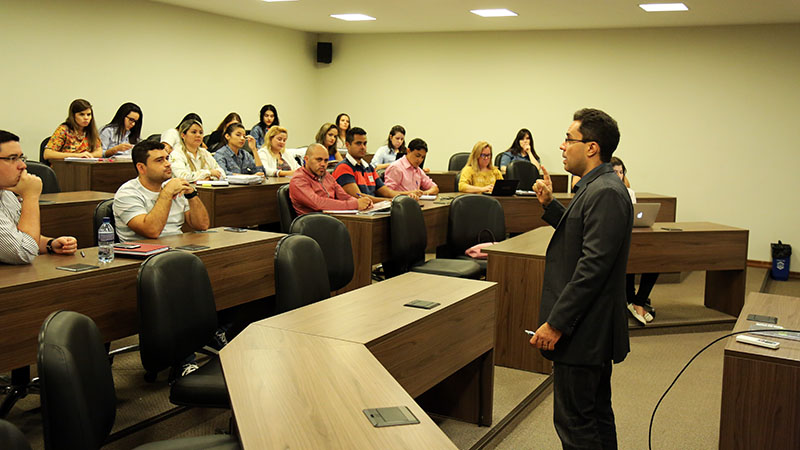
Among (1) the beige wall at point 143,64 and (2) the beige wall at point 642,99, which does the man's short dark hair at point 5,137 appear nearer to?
(1) the beige wall at point 143,64

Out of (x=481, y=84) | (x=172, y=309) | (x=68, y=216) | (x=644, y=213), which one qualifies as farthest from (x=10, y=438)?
(x=481, y=84)

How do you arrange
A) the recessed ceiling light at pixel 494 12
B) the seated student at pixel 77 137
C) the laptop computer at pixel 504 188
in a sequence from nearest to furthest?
the seated student at pixel 77 137 < the laptop computer at pixel 504 188 < the recessed ceiling light at pixel 494 12

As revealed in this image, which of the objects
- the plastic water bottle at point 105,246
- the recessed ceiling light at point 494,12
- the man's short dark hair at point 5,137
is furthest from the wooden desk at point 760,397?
the recessed ceiling light at point 494,12

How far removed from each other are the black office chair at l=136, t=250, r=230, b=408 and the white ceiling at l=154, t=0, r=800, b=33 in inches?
214

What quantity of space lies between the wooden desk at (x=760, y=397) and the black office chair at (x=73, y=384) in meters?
2.06

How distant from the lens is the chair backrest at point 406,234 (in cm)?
488

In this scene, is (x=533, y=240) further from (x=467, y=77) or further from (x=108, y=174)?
(x=467, y=77)

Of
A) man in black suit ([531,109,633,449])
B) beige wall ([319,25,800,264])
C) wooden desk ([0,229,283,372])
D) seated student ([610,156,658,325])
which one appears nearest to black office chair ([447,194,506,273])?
seated student ([610,156,658,325])

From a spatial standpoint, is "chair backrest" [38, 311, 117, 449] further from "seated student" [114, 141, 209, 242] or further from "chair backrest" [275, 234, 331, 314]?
"seated student" [114, 141, 209, 242]

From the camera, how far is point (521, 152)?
8789mm

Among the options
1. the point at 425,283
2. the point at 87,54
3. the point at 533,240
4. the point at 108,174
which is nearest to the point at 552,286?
the point at 425,283

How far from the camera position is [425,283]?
3.29 metres

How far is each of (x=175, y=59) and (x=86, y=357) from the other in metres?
7.26

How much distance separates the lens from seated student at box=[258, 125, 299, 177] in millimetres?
7098
